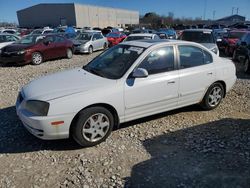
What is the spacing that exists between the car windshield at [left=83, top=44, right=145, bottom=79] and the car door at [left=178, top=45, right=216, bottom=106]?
94 cm

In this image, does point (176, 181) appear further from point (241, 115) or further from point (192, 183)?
point (241, 115)

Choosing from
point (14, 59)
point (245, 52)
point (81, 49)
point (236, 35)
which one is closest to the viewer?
point (245, 52)

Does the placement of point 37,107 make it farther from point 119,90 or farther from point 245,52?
point 245,52

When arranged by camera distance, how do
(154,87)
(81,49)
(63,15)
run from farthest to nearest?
1. (63,15)
2. (81,49)
3. (154,87)

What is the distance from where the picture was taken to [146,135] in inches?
175

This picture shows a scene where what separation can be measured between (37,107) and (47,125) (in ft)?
1.06

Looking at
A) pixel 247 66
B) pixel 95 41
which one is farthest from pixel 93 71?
pixel 95 41

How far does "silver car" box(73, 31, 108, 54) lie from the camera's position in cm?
1597

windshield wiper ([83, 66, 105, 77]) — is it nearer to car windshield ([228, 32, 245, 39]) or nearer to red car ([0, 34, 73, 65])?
red car ([0, 34, 73, 65])

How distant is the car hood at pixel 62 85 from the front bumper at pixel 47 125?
29 cm

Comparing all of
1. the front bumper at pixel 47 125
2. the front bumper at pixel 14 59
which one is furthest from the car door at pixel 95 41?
the front bumper at pixel 47 125

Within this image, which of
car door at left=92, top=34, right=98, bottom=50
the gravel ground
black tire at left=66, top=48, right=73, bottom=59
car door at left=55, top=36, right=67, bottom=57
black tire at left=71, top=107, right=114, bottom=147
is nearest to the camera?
the gravel ground

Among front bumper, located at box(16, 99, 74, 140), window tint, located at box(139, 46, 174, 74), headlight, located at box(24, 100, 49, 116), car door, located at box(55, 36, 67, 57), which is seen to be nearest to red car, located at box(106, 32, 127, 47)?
car door, located at box(55, 36, 67, 57)

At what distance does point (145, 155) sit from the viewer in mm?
3814
